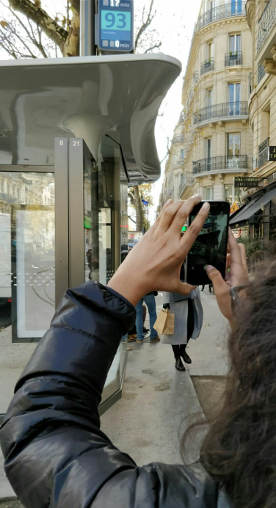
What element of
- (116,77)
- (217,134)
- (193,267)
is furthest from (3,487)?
(217,134)

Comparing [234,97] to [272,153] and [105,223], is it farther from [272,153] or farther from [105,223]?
A: [105,223]

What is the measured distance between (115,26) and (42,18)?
137 inches

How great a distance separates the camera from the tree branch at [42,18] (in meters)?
6.04

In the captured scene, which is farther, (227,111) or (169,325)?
(227,111)

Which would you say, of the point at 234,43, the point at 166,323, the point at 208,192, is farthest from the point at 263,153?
the point at 234,43

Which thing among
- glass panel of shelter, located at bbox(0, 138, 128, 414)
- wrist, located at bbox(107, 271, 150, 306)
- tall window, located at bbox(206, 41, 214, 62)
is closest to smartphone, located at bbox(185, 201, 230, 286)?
wrist, located at bbox(107, 271, 150, 306)

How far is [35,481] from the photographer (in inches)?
25.3

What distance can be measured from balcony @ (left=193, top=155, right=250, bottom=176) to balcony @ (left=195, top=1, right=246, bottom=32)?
43.8ft

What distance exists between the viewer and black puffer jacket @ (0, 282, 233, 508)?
0.60 m

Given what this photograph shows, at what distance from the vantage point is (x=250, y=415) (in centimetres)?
58

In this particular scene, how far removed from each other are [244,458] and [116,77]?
8.58ft

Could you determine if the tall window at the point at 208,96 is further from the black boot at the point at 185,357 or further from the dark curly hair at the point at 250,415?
the dark curly hair at the point at 250,415

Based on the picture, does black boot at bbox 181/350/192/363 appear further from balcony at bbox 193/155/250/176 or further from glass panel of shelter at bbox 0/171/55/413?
balcony at bbox 193/155/250/176

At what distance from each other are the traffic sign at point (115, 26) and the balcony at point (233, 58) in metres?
34.3
